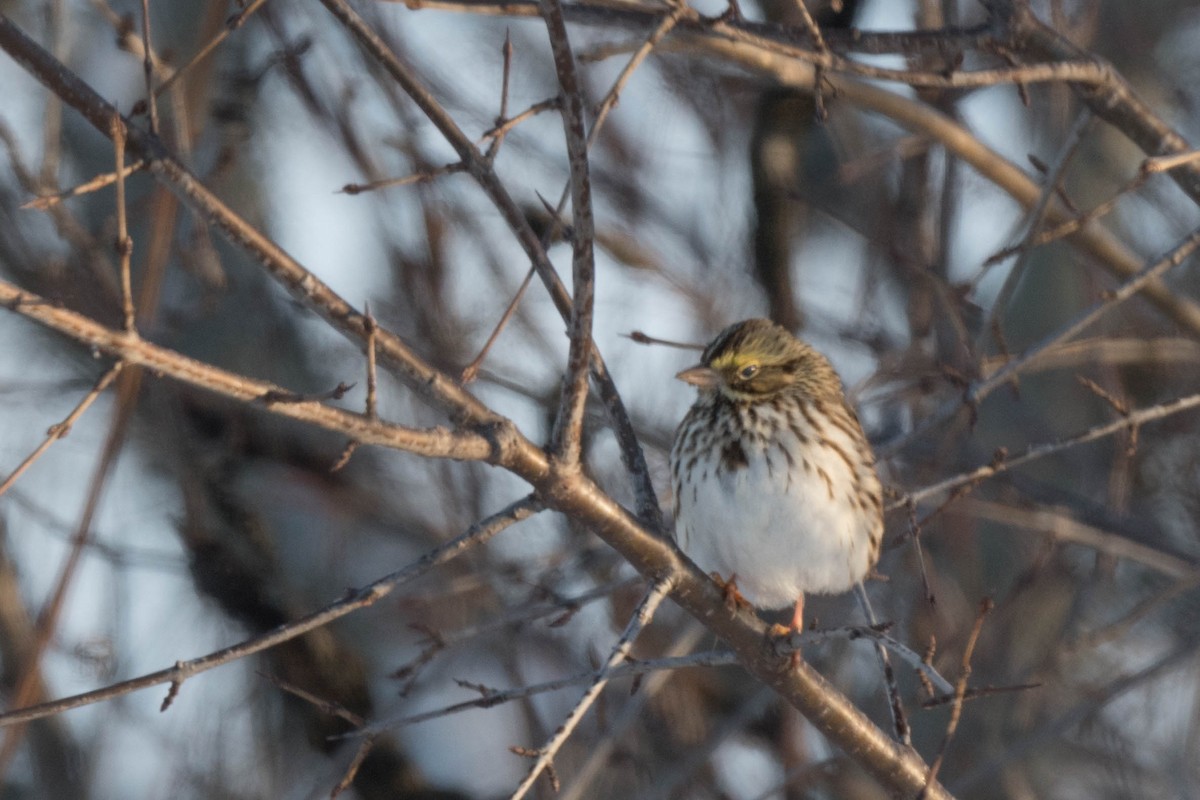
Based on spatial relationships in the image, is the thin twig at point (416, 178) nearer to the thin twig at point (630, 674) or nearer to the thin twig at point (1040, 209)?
the thin twig at point (630, 674)

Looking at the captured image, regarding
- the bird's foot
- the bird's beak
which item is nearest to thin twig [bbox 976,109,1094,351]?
the bird's beak

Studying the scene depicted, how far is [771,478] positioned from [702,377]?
0.48 m

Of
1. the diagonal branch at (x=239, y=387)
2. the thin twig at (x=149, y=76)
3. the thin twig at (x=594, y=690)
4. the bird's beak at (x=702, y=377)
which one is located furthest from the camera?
the bird's beak at (x=702, y=377)

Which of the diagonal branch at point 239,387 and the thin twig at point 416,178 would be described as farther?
the thin twig at point 416,178

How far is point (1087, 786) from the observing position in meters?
7.85

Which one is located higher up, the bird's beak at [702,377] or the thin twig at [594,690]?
the bird's beak at [702,377]

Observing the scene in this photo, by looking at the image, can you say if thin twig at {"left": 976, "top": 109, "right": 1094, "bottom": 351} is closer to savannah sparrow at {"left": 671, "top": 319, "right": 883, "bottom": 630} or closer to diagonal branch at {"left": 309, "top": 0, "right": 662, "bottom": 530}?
savannah sparrow at {"left": 671, "top": 319, "right": 883, "bottom": 630}

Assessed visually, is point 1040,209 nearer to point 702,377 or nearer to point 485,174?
point 702,377

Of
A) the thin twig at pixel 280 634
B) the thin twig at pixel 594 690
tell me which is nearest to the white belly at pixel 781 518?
the thin twig at pixel 594 690

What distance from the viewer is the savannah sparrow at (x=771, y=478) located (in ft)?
15.1

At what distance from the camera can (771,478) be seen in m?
4.61

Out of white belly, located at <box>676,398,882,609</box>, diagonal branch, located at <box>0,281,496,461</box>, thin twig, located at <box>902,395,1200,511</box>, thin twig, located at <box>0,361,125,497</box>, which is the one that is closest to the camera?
diagonal branch, located at <box>0,281,496,461</box>

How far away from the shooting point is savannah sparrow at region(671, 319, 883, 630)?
15.1ft

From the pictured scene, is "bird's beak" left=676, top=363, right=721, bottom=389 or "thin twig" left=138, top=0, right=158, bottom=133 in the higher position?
"bird's beak" left=676, top=363, right=721, bottom=389
